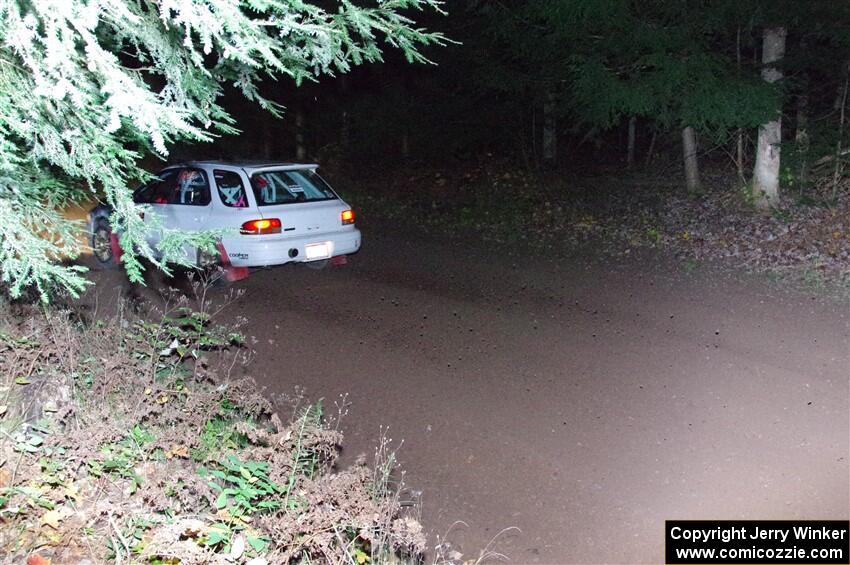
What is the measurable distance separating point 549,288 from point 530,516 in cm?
589

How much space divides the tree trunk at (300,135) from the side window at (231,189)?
52.4 feet

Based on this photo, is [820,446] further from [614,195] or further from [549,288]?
[614,195]

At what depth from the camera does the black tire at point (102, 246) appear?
12.7 metres

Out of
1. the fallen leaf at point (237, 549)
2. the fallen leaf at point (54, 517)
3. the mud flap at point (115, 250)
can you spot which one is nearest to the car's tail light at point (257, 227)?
the mud flap at point (115, 250)

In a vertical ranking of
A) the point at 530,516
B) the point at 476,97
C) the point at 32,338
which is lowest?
the point at 530,516

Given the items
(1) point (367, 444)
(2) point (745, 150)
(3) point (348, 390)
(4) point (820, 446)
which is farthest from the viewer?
(2) point (745, 150)

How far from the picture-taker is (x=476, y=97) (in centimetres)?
2123

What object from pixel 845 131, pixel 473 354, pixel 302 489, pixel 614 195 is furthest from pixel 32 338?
pixel 845 131

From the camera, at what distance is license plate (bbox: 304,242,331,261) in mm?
11227

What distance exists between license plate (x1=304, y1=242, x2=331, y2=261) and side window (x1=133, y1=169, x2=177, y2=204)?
97.4 inches

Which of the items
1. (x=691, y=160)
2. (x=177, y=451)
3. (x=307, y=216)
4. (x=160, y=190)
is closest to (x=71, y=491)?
(x=177, y=451)

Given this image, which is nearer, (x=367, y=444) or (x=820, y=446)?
(x=820, y=446)

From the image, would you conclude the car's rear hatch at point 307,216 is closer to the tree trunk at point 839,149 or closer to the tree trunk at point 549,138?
the tree trunk at point 839,149

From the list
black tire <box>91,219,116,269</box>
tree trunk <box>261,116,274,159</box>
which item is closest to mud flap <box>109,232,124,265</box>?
black tire <box>91,219,116,269</box>
